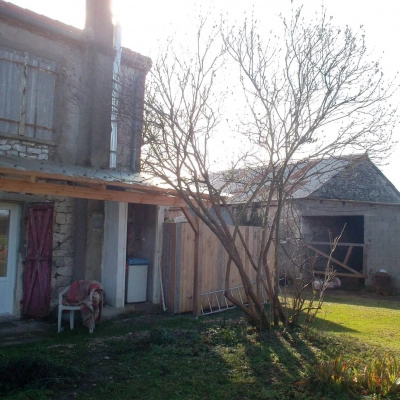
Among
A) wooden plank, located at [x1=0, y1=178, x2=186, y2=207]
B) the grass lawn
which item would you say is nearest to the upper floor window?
wooden plank, located at [x1=0, y1=178, x2=186, y2=207]

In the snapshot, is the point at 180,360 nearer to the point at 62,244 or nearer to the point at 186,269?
the point at 186,269

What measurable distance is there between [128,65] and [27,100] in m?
2.77

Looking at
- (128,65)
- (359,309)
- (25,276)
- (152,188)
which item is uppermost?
(128,65)

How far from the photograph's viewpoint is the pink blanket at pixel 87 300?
8.04 meters

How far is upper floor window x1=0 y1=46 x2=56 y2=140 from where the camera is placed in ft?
30.2

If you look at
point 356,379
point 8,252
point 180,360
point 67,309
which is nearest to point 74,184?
point 8,252

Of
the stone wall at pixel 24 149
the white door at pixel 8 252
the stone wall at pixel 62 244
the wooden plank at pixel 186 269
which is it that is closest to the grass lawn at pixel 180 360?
the wooden plank at pixel 186 269

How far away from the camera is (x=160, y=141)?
7.83 metres

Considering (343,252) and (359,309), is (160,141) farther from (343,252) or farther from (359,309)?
(343,252)

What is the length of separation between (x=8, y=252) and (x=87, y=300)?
1.97 metres

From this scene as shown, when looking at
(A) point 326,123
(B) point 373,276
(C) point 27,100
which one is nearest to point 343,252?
(B) point 373,276

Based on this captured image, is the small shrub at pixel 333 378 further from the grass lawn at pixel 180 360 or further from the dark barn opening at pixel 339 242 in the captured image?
the dark barn opening at pixel 339 242

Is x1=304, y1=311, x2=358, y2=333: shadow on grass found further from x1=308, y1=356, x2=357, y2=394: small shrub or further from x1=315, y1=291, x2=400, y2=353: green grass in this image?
x1=308, y1=356, x2=357, y2=394: small shrub

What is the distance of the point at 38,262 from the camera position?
351 inches
